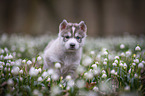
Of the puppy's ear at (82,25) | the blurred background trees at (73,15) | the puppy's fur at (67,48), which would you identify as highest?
the blurred background trees at (73,15)

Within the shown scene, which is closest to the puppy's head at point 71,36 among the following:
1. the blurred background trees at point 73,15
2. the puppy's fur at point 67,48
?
the puppy's fur at point 67,48

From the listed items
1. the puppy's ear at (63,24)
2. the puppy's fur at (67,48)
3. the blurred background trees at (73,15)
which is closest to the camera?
the puppy's fur at (67,48)

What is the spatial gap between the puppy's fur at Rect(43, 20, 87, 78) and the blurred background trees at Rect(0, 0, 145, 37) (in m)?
7.76

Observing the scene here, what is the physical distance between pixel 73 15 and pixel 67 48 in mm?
9483

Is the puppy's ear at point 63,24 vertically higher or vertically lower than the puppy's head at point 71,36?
higher

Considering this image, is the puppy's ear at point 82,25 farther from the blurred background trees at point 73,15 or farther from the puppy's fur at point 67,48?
the blurred background trees at point 73,15

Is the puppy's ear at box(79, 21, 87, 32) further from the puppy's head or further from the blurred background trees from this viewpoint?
the blurred background trees

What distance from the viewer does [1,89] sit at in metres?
2.42

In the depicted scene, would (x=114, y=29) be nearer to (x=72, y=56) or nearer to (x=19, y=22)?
(x=19, y=22)

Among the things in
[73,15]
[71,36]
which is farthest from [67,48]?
[73,15]

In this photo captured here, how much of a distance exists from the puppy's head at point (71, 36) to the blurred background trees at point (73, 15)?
791 cm

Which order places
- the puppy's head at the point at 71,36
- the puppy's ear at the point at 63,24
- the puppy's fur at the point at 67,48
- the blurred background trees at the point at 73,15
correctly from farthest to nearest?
the blurred background trees at the point at 73,15
the puppy's ear at the point at 63,24
the puppy's fur at the point at 67,48
the puppy's head at the point at 71,36

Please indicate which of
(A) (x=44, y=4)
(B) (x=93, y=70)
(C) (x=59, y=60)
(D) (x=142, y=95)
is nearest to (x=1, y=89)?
(C) (x=59, y=60)

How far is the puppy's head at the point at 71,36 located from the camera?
10.2 feet
